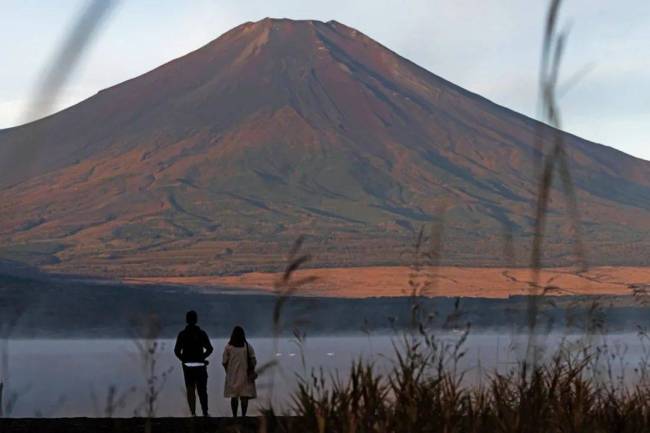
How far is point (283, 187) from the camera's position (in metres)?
163

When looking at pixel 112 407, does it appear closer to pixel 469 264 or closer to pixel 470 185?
pixel 469 264

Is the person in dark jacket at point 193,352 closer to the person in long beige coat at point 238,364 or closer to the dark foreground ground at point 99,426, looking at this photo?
the person in long beige coat at point 238,364

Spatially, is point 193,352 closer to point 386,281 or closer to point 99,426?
point 99,426

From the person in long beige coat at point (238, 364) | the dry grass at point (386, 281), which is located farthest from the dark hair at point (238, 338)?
the dry grass at point (386, 281)

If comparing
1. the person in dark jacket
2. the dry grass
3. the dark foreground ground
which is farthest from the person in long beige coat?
the dry grass

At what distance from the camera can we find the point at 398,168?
171m

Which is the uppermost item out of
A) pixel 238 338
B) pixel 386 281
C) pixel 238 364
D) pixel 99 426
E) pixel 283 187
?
pixel 283 187

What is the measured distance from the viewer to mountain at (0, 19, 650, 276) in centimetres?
13488

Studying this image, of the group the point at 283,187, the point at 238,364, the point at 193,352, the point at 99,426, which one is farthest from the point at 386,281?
the point at 99,426

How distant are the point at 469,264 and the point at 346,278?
11.6 m

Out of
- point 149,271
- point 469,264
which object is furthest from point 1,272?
point 469,264

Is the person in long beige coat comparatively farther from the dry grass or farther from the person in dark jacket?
the dry grass

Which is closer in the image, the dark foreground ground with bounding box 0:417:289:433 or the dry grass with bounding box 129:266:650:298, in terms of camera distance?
the dark foreground ground with bounding box 0:417:289:433

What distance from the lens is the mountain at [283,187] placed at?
13488cm
